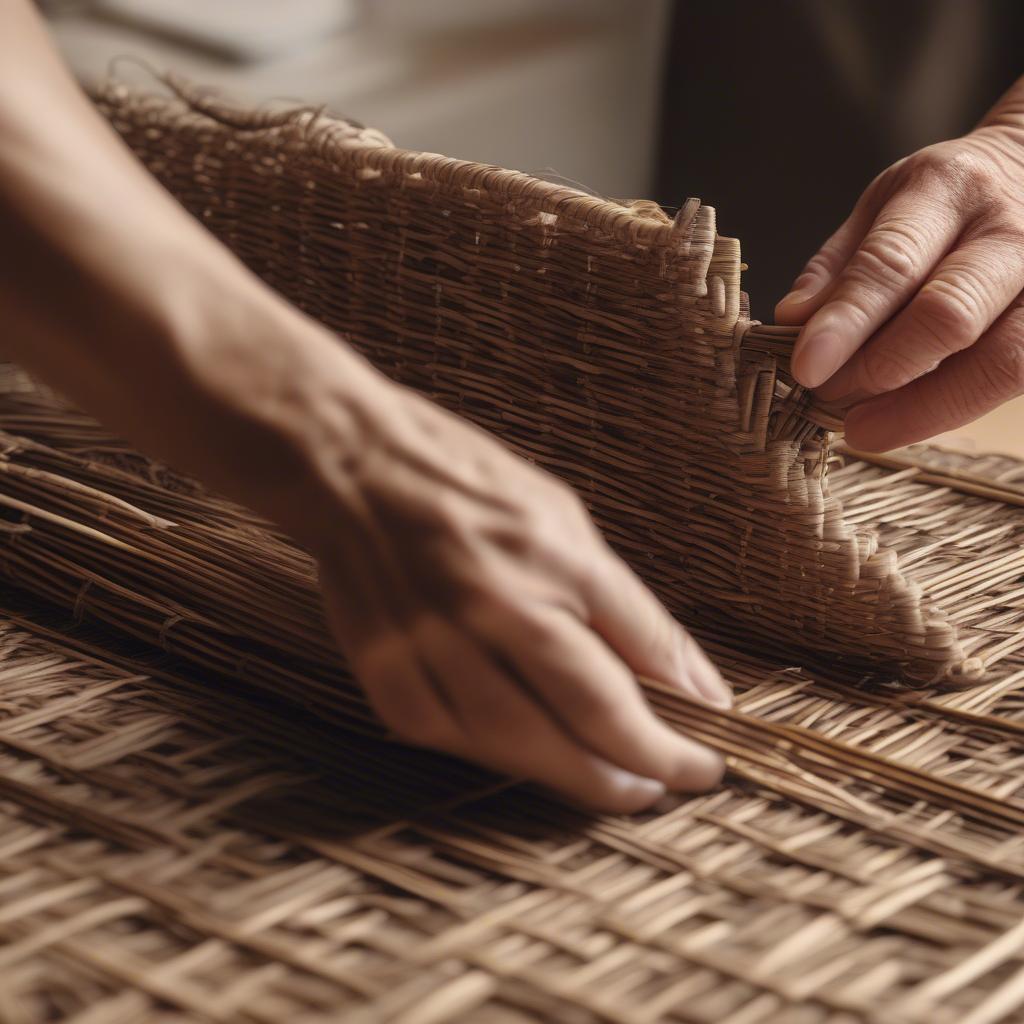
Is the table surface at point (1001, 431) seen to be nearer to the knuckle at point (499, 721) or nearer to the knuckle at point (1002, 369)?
the knuckle at point (1002, 369)

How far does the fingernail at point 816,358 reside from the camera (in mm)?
553

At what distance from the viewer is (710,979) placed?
1.27ft

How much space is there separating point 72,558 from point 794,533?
0.34 meters

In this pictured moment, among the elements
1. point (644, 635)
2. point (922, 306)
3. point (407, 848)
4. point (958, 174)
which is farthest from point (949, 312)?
point (407, 848)

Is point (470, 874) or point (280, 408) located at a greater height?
point (280, 408)

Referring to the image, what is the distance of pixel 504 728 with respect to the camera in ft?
1.37

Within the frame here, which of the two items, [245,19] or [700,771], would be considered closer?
[700,771]

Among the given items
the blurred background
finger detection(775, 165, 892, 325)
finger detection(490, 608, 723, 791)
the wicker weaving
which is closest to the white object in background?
the blurred background

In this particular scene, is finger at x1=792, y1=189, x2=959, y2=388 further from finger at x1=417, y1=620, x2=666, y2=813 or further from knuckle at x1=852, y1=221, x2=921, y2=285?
finger at x1=417, y1=620, x2=666, y2=813

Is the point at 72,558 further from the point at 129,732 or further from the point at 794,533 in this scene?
the point at 794,533

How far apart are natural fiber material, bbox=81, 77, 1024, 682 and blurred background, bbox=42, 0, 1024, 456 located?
0.97m

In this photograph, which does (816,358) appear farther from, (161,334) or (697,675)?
(161,334)

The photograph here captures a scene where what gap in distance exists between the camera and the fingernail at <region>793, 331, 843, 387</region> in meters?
0.55

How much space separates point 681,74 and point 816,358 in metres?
1.43
